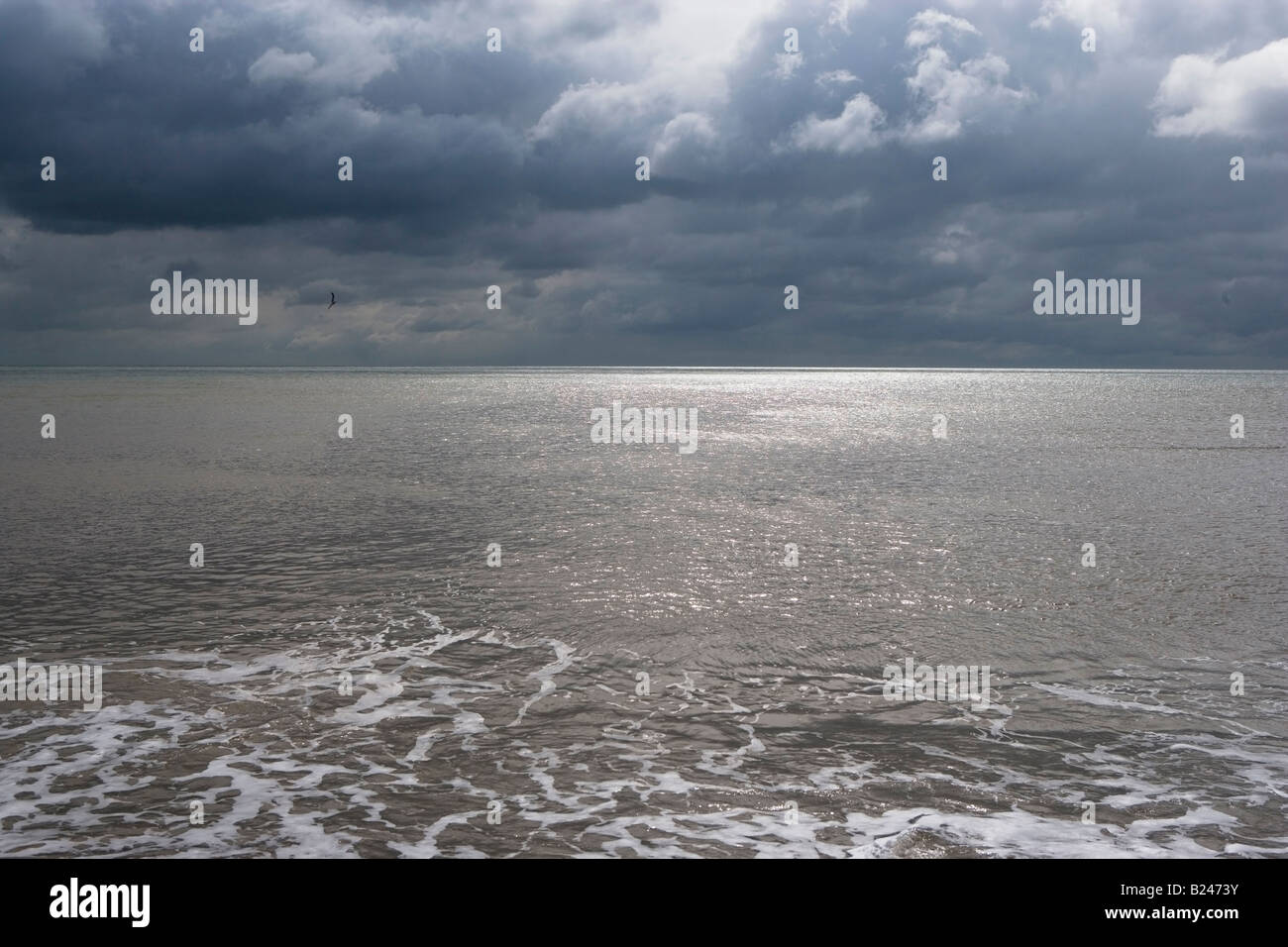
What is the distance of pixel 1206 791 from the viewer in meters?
10.5

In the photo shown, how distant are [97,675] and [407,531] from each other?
523 inches

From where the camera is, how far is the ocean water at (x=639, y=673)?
976 cm

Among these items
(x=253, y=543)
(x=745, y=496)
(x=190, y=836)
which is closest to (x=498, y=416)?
(x=745, y=496)

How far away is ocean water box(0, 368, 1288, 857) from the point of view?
9758 millimetres

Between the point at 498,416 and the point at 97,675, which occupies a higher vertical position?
the point at 498,416

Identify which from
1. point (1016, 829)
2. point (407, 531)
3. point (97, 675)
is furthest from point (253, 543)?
point (1016, 829)

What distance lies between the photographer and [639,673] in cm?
1480

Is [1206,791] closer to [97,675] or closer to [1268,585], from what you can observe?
[1268,585]

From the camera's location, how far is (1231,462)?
49500 millimetres

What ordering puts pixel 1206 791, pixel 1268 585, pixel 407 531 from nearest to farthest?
pixel 1206 791, pixel 1268 585, pixel 407 531
